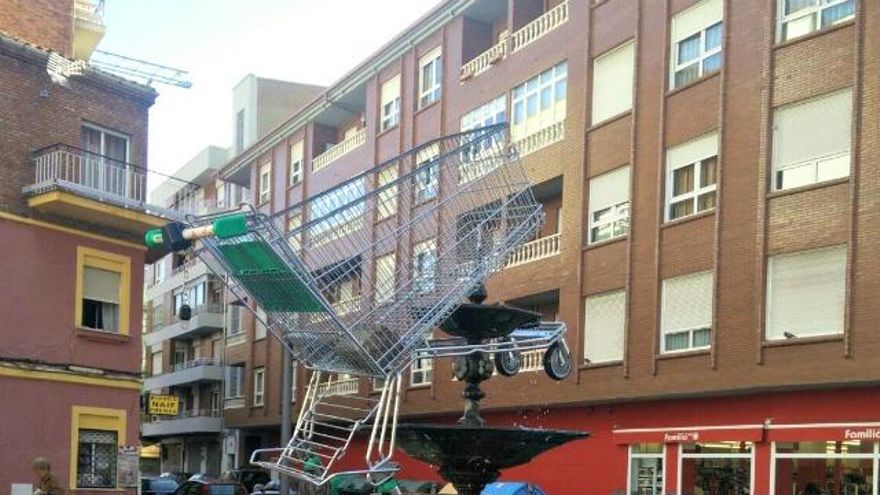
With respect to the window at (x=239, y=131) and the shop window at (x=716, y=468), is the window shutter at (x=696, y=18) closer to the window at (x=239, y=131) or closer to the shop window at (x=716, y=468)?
the shop window at (x=716, y=468)

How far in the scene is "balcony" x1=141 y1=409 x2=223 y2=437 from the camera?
162 ft

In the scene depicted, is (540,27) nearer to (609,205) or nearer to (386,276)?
(609,205)

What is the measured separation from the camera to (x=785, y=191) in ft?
63.9

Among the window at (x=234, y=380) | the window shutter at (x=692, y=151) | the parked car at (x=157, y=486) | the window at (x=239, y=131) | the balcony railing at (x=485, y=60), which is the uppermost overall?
the window at (x=239, y=131)

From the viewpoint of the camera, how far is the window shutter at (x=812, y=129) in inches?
739

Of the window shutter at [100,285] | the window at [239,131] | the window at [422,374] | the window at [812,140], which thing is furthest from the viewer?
the window at [239,131]

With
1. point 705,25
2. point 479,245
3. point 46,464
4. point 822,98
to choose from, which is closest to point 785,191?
point 822,98

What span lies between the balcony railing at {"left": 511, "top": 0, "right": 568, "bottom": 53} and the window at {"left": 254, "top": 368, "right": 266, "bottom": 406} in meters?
21.7

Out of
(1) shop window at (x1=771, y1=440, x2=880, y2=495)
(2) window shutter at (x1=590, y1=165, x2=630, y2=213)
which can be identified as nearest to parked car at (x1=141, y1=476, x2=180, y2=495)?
(2) window shutter at (x1=590, y1=165, x2=630, y2=213)

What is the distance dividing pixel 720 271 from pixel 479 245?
42.6ft

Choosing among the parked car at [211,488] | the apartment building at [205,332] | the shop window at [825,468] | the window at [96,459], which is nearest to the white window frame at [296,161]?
the apartment building at [205,332]

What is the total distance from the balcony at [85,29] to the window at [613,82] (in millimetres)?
11861

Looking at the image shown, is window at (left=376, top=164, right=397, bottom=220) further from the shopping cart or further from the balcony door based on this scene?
the balcony door

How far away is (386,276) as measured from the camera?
7855mm
